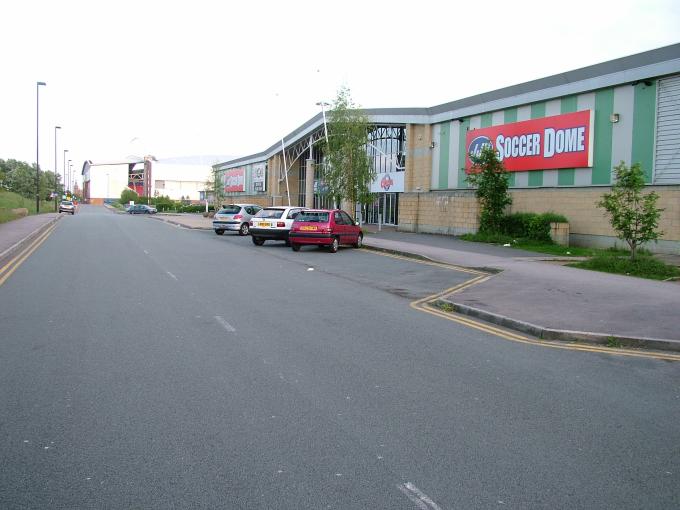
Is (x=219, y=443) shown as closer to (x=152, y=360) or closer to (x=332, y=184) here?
(x=152, y=360)

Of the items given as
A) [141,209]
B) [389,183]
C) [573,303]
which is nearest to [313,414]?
[573,303]

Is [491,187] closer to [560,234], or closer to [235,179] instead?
[560,234]

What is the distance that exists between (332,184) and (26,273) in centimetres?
2215

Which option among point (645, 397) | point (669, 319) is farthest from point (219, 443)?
point (669, 319)

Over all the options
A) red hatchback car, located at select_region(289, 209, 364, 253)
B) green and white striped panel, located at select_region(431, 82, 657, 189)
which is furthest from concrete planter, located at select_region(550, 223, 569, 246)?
red hatchback car, located at select_region(289, 209, 364, 253)

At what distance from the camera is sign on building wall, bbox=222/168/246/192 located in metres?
75.4

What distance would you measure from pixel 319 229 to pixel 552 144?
452 inches

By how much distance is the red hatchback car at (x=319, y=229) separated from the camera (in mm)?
23562

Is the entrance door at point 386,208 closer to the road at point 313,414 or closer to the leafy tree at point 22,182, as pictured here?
the road at point 313,414

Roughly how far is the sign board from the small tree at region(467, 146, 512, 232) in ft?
39.0

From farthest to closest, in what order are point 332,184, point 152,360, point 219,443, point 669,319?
1. point 332,184
2. point 669,319
3. point 152,360
4. point 219,443

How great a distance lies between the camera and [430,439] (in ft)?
16.3

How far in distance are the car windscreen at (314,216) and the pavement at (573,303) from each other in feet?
20.3

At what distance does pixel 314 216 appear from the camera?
24.0 metres
